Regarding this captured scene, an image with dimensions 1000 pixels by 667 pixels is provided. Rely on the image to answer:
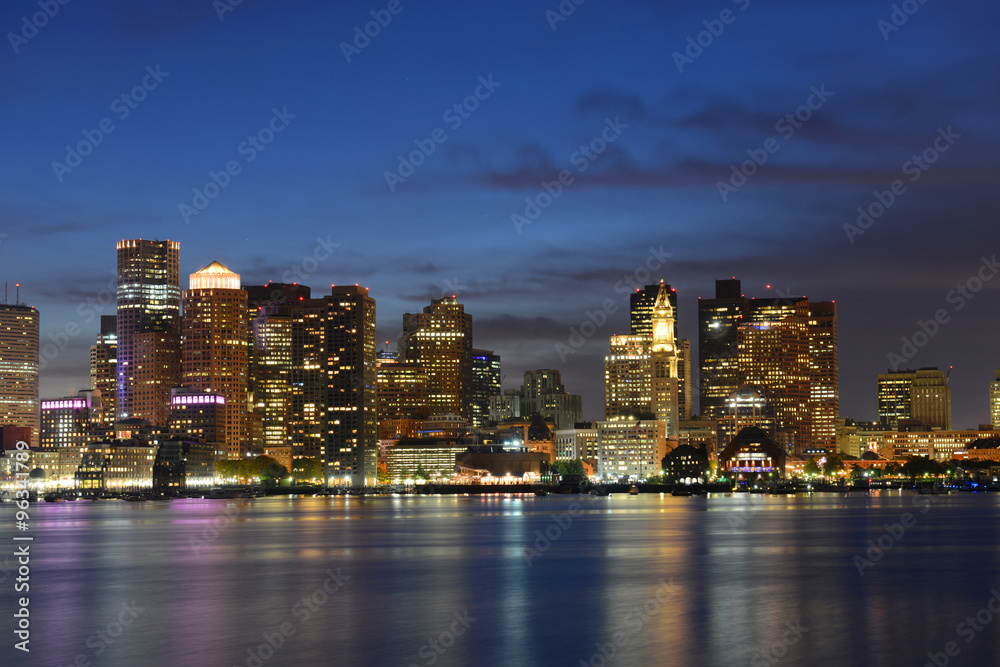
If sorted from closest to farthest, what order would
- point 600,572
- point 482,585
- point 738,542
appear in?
point 482,585 < point 600,572 < point 738,542

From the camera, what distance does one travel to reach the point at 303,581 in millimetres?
75312

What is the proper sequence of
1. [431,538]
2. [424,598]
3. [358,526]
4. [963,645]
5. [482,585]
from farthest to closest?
[358,526] < [431,538] < [482,585] < [424,598] < [963,645]

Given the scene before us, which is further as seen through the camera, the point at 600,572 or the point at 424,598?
the point at 600,572

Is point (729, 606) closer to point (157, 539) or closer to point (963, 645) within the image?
point (963, 645)

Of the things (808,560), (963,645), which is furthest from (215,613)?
(808,560)

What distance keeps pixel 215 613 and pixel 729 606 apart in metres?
24.8

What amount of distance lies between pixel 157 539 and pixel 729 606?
2803 inches

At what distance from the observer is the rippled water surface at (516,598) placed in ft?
164

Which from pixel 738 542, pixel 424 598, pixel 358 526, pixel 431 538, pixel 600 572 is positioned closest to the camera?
pixel 424 598

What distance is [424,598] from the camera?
2655 inches

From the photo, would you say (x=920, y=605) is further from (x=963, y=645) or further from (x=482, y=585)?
(x=482, y=585)

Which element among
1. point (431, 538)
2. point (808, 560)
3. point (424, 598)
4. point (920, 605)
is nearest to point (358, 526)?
point (431, 538)

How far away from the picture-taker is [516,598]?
66.9 metres

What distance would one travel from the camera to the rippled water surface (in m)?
49.9
